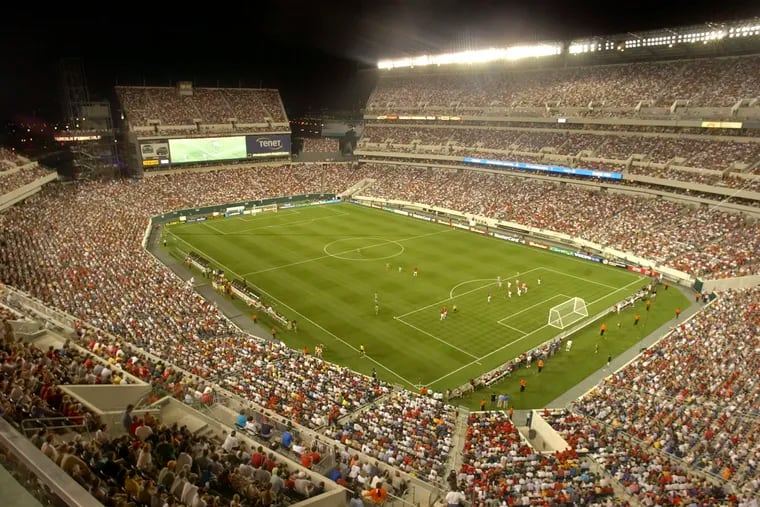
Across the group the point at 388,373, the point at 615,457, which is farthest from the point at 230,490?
the point at 388,373

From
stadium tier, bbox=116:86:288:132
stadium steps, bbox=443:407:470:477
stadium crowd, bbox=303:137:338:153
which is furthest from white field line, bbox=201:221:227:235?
stadium steps, bbox=443:407:470:477

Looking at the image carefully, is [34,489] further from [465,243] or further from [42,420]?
[465,243]

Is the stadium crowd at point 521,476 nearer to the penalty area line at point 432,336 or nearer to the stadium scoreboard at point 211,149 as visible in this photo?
the penalty area line at point 432,336

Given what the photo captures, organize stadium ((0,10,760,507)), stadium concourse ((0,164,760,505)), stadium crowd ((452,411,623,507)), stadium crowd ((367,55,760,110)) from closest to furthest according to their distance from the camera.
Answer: stadium ((0,10,760,507)), stadium concourse ((0,164,760,505)), stadium crowd ((452,411,623,507)), stadium crowd ((367,55,760,110))

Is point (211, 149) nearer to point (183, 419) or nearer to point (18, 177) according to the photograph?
point (18, 177)

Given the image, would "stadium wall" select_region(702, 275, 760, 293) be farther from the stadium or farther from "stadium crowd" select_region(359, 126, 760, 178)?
"stadium crowd" select_region(359, 126, 760, 178)
